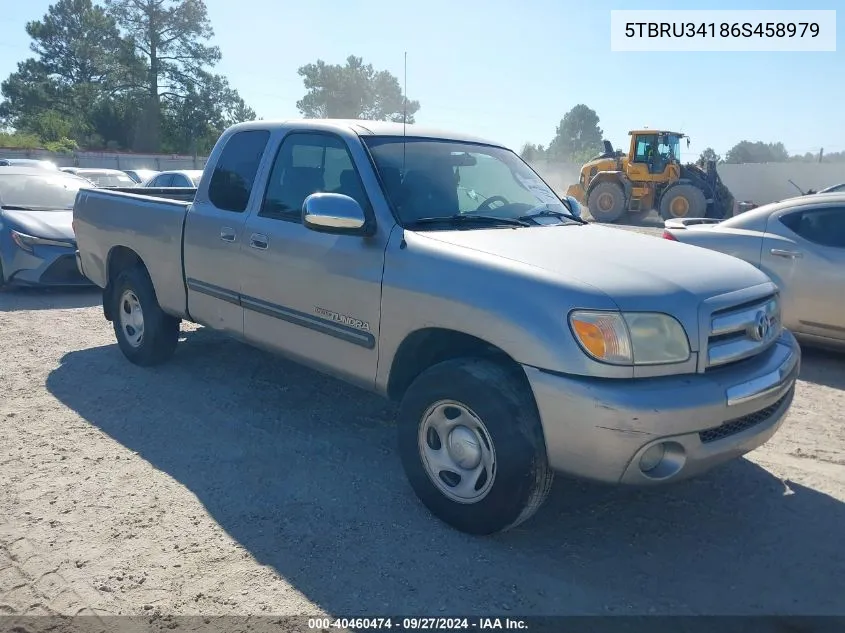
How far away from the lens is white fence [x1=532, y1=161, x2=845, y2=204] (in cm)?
2848

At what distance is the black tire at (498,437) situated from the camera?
303 cm

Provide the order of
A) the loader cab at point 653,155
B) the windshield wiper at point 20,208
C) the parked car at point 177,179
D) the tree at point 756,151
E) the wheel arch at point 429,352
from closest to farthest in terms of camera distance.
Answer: the wheel arch at point 429,352 → the windshield wiper at point 20,208 → the parked car at point 177,179 → the loader cab at point 653,155 → the tree at point 756,151

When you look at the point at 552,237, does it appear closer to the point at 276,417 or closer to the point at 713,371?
the point at 713,371

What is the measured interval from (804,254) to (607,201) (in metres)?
17.2

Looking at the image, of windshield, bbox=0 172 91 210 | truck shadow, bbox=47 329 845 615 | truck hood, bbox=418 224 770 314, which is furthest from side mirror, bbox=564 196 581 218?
windshield, bbox=0 172 91 210

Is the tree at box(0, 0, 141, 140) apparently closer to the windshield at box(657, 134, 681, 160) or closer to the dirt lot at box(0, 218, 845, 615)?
the windshield at box(657, 134, 681, 160)

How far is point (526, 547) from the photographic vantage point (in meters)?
3.26

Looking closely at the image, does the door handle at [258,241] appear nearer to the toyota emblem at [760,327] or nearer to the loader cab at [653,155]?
the toyota emblem at [760,327]

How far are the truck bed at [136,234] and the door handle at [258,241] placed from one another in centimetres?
91

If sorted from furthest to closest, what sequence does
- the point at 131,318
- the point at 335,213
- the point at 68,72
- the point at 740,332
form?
1. the point at 68,72
2. the point at 131,318
3. the point at 335,213
4. the point at 740,332

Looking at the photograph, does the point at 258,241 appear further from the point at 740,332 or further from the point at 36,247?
the point at 36,247

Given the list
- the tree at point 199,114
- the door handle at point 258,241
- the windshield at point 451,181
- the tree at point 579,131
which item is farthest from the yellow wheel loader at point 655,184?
the tree at point 579,131

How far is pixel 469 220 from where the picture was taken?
12.7 ft

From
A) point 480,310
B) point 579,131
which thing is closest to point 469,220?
point 480,310
